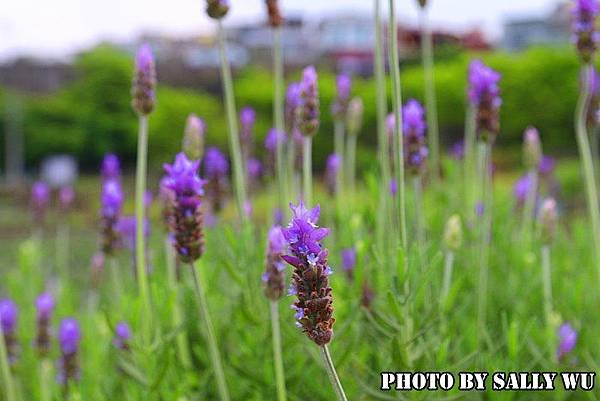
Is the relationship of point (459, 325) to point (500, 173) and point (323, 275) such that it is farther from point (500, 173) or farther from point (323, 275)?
point (500, 173)

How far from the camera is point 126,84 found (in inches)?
864

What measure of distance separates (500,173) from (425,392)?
15.3 metres

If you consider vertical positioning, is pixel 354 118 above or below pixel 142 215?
Result: above

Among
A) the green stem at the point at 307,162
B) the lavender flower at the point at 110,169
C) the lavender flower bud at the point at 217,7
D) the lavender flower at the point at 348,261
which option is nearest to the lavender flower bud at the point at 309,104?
the green stem at the point at 307,162

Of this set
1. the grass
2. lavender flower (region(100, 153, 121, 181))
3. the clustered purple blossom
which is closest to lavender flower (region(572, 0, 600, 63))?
the clustered purple blossom

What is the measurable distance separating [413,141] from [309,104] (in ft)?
1.08

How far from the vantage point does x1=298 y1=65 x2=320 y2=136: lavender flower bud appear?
186 cm

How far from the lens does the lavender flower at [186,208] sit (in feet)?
4.95

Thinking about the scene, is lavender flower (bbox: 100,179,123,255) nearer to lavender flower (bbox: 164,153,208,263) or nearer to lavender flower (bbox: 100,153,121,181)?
lavender flower (bbox: 100,153,121,181)

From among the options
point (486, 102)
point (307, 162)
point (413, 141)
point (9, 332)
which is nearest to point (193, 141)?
point (307, 162)

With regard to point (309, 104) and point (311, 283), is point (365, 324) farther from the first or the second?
point (311, 283)

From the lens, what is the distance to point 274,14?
2.01 metres

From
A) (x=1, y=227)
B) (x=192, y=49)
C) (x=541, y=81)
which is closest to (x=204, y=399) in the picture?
(x=1, y=227)

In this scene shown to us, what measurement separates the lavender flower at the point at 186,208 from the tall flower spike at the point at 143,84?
14.5 inches
